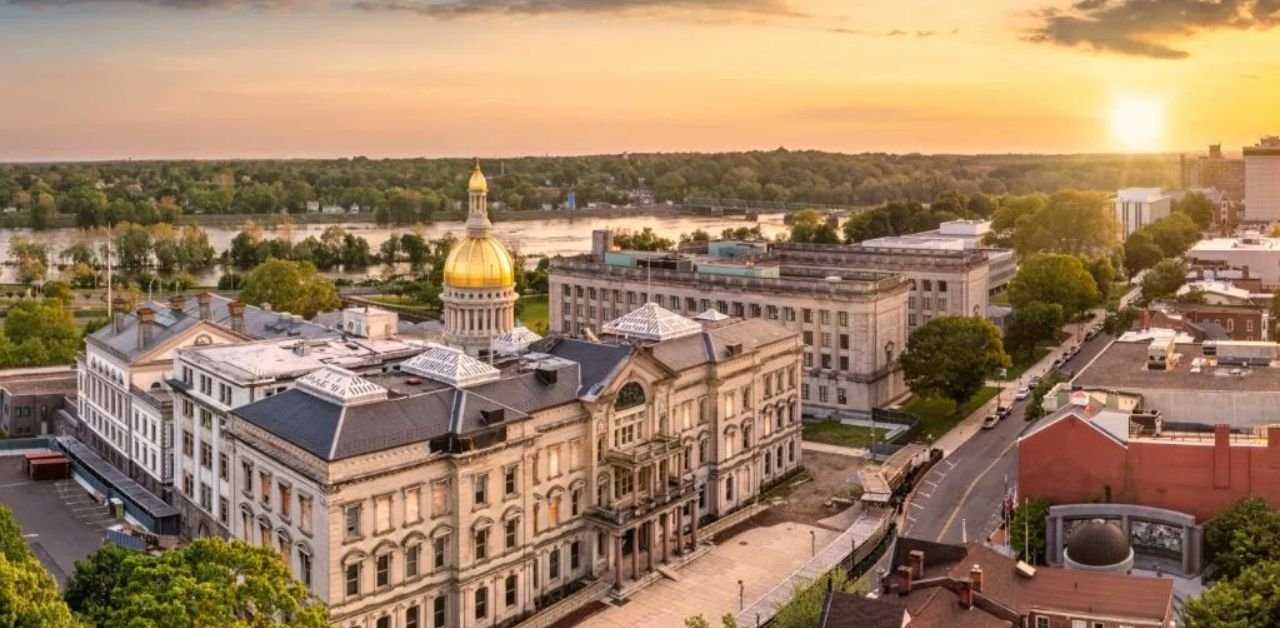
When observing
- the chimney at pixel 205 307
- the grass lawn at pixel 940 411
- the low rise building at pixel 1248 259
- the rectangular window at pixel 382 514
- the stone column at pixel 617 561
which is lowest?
the stone column at pixel 617 561

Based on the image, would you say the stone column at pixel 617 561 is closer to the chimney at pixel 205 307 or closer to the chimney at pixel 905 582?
the chimney at pixel 905 582

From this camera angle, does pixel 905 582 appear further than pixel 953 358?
No

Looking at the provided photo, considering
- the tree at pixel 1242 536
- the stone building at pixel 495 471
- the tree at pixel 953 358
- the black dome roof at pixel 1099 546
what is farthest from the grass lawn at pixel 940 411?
the black dome roof at pixel 1099 546

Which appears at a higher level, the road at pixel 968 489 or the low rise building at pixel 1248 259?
the low rise building at pixel 1248 259

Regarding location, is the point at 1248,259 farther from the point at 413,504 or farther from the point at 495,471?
Answer: the point at 413,504

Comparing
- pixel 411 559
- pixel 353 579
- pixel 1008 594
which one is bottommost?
pixel 1008 594

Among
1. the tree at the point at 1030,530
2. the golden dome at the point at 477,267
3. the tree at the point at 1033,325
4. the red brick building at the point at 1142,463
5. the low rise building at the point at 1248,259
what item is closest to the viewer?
the red brick building at the point at 1142,463

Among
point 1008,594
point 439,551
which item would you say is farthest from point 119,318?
point 1008,594
